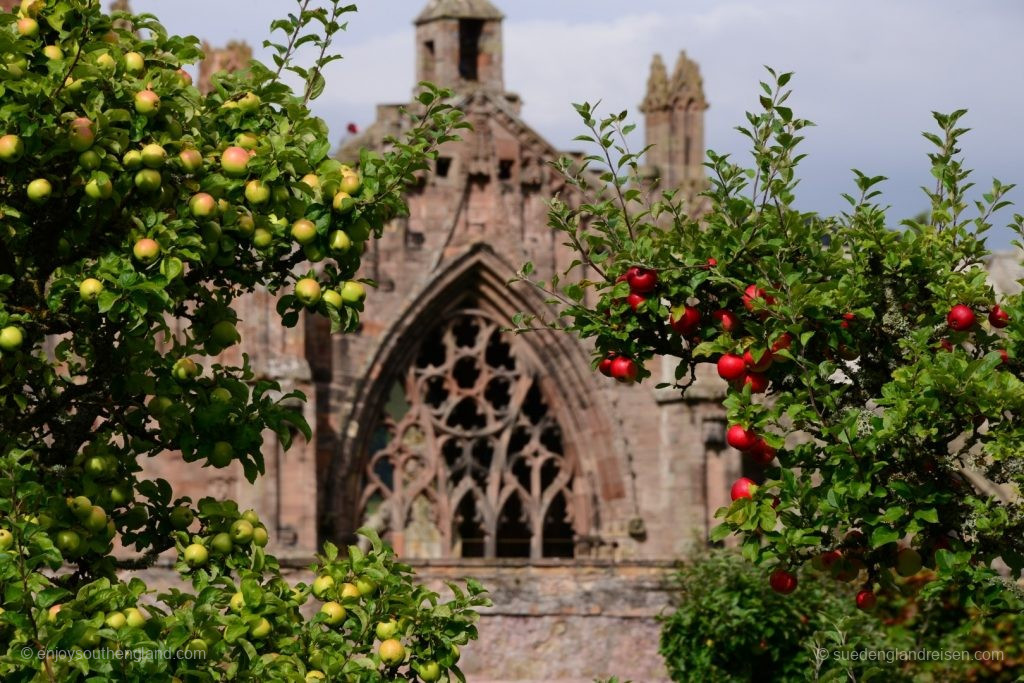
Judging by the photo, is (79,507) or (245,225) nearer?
(79,507)

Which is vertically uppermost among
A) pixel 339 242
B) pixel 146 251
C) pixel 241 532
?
pixel 339 242

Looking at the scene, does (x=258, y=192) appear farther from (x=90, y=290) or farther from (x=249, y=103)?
(x=90, y=290)

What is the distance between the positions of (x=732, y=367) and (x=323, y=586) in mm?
2635

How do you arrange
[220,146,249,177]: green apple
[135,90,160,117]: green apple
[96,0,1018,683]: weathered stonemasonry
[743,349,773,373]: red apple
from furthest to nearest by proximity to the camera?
[96,0,1018,683]: weathered stonemasonry
[743,349,773,373]: red apple
[220,146,249,177]: green apple
[135,90,160,117]: green apple

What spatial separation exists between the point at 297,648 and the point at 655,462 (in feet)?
80.8

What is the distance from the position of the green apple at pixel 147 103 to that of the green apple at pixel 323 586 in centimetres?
279

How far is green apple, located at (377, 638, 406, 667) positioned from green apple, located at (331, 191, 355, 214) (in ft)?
7.93

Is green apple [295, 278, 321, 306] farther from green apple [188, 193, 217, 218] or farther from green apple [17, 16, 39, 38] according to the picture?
green apple [17, 16, 39, 38]

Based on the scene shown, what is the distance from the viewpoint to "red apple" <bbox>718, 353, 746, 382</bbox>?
12.3 metres

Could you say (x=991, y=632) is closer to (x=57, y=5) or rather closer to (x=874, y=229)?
(x=874, y=229)

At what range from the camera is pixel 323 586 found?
484 inches

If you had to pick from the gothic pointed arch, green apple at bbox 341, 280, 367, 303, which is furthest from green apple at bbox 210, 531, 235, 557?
the gothic pointed arch

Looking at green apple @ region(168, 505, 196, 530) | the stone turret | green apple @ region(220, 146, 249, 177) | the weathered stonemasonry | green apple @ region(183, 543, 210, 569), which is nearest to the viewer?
Result: green apple @ region(220, 146, 249, 177)

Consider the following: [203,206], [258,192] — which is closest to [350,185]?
[258,192]
